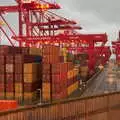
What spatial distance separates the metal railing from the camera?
37.0ft

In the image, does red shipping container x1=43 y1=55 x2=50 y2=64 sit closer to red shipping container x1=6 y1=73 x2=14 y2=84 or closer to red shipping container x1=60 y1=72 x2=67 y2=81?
red shipping container x1=60 y1=72 x2=67 y2=81

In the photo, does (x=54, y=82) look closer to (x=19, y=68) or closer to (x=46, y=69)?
(x=46, y=69)

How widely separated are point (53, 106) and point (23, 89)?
25018 millimetres

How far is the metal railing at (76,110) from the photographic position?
11.3m

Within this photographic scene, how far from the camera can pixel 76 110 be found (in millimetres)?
13523

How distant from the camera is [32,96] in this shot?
36.4 meters

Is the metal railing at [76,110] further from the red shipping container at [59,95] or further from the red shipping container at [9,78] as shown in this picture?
the red shipping container at [9,78]

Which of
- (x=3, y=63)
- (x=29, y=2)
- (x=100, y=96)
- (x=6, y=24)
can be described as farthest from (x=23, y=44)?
(x=100, y=96)

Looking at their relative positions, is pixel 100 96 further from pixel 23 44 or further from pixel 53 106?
pixel 23 44

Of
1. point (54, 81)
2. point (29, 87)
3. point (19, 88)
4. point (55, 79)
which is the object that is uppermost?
point (55, 79)

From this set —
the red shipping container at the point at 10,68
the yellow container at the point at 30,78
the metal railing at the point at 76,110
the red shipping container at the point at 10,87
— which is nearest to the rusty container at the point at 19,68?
the red shipping container at the point at 10,68

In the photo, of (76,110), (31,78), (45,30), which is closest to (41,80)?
(31,78)

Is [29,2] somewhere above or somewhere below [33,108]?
above

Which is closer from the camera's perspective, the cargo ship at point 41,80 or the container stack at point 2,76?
the cargo ship at point 41,80
